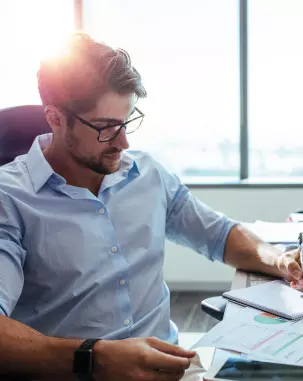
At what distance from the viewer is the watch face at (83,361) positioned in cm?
84

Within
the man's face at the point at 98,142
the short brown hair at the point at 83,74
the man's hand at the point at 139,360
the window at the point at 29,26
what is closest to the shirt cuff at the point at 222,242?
the man's face at the point at 98,142

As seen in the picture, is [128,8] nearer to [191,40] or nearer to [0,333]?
[191,40]

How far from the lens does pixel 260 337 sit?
36.0 inches

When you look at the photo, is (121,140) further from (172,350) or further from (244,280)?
(172,350)

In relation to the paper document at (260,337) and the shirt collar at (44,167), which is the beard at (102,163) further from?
the paper document at (260,337)

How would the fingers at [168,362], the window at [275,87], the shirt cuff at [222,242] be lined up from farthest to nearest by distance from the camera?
the window at [275,87] → the shirt cuff at [222,242] → the fingers at [168,362]

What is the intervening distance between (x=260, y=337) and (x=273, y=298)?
21cm

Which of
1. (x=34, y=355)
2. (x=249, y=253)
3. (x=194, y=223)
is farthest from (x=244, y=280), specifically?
(x=34, y=355)

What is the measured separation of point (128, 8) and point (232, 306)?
8.63ft

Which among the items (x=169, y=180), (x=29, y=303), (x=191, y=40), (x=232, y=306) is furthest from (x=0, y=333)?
(x=191, y=40)

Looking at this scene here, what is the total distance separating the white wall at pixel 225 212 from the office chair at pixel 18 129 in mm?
1973

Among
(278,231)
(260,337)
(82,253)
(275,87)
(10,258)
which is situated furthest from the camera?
(275,87)

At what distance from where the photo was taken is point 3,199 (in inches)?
43.9

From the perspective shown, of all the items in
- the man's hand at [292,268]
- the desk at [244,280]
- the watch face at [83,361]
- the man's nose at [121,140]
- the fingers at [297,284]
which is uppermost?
the man's nose at [121,140]
